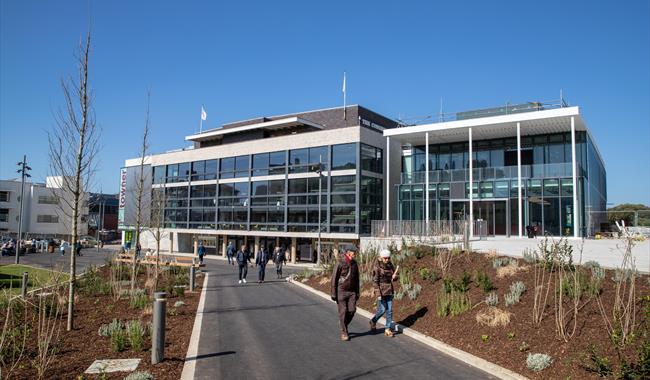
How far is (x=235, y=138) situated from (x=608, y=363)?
46.5 meters

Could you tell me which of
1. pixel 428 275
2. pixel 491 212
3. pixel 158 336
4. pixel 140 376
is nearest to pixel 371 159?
pixel 491 212

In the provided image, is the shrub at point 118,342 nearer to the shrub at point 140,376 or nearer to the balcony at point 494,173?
the shrub at point 140,376

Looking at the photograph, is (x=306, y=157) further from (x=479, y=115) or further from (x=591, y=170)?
(x=591, y=170)

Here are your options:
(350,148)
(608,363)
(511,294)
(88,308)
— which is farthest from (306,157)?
(608,363)

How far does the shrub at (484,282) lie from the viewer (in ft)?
34.2

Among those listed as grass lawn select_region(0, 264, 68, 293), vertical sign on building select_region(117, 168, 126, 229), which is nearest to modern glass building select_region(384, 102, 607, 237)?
grass lawn select_region(0, 264, 68, 293)

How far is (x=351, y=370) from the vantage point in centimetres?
679

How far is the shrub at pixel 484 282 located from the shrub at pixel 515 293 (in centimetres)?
50

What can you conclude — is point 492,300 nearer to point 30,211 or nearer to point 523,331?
point 523,331

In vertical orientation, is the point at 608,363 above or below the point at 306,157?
below

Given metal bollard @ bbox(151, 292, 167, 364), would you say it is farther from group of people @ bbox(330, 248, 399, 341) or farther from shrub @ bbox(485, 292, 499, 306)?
shrub @ bbox(485, 292, 499, 306)

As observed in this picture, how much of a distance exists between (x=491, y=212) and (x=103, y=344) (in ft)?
102

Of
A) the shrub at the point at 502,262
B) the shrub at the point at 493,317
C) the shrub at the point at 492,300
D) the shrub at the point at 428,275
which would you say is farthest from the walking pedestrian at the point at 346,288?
the shrub at the point at 502,262

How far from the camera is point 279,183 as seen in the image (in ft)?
142
